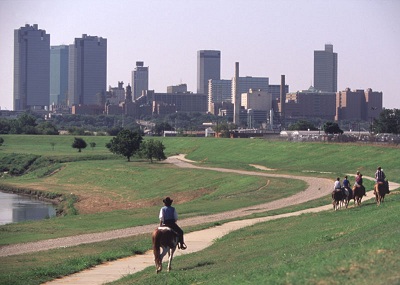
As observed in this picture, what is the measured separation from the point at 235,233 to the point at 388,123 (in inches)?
4627

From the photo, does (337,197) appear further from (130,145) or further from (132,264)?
(130,145)

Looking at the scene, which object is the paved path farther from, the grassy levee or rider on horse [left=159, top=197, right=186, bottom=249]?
rider on horse [left=159, top=197, right=186, bottom=249]

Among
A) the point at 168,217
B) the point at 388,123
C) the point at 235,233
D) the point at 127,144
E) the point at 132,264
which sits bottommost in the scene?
the point at 132,264

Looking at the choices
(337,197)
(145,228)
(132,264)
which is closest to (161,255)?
(132,264)

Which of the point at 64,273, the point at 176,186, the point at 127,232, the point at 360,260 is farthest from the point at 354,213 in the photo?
the point at 176,186

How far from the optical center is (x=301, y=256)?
19.7m

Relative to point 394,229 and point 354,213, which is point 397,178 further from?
point 394,229

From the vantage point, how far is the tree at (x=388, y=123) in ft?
472

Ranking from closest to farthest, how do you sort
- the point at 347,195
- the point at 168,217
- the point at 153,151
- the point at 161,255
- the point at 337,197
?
the point at 161,255 < the point at 168,217 < the point at 337,197 < the point at 347,195 < the point at 153,151

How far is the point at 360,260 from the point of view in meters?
15.8

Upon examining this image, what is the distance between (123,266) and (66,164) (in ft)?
275

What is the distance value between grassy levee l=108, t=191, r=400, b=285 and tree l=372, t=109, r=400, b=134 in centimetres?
11102

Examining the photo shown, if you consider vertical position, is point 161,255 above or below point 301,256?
below

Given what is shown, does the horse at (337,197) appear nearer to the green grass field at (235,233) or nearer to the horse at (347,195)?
the horse at (347,195)
